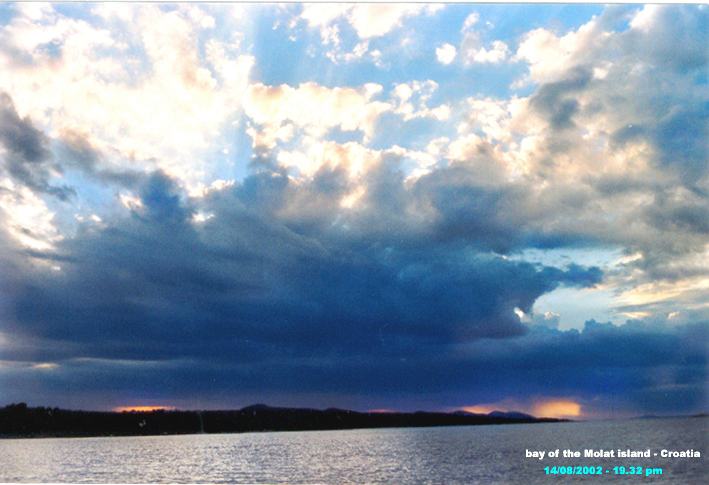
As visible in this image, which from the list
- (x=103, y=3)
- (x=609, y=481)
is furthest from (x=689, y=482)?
(x=103, y=3)

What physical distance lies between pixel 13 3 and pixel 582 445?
76224 mm

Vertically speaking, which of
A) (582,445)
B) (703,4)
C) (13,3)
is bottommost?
(582,445)

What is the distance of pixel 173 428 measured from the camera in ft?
443

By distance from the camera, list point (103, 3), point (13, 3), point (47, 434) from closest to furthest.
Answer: point (13, 3) → point (103, 3) → point (47, 434)

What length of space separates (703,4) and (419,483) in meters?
31.8

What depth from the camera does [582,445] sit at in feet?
264

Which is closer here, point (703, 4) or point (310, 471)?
point (703, 4)

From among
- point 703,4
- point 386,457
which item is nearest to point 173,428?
point 386,457

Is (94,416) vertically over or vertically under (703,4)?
under

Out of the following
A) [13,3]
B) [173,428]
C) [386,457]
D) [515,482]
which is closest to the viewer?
[13,3]

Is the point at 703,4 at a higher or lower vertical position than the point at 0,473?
higher

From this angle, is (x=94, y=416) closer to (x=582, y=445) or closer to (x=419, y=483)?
(x=582, y=445)

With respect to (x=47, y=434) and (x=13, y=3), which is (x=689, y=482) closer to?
(x=13, y=3)

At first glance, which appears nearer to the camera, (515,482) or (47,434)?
(515,482)
